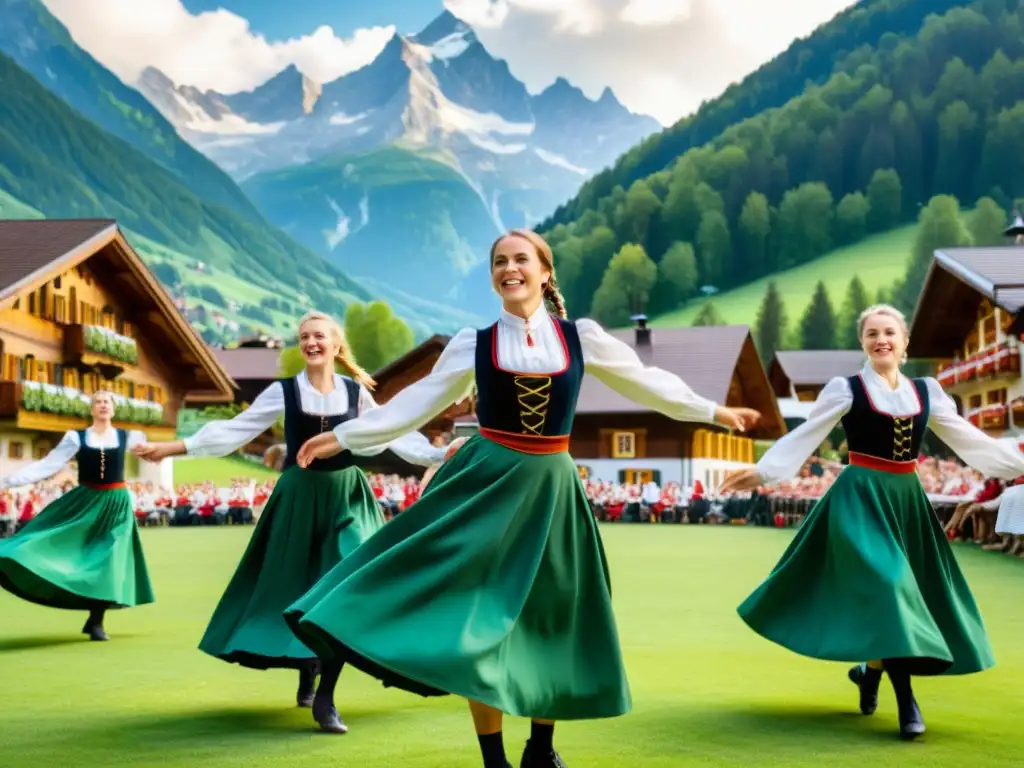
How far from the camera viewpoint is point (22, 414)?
31906 millimetres

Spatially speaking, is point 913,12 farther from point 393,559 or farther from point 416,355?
point 393,559

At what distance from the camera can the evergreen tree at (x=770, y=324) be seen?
93.2 metres

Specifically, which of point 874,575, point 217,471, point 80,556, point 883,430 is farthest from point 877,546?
point 217,471

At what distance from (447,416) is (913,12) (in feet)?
431

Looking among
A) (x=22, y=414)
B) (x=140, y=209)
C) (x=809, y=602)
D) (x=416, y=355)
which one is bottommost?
(x=809, y=602)

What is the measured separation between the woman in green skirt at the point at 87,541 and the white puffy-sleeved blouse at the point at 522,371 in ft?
14.9

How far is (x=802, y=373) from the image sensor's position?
82.8m

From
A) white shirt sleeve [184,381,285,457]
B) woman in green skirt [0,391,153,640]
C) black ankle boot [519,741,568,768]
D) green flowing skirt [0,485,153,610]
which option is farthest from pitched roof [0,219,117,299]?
black ankle boot [519,741,568,768]

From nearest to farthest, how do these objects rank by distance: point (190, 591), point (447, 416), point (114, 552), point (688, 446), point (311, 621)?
point (311, 621)
point (114, 552)
point (190, 591)
point (447, 416)
point (688, 446)

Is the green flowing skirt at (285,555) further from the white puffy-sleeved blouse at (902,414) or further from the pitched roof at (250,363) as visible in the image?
the pitched roof at (250,363)

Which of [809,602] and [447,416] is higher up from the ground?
[447,416]

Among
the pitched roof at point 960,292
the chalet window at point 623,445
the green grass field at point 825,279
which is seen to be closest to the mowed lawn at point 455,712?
the pitched roof at point 960,292

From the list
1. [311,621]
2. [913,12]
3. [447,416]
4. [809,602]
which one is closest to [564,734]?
[809,602]

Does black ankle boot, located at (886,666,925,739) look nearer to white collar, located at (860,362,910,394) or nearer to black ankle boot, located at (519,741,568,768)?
white collar, located at (860,362,910,394)
